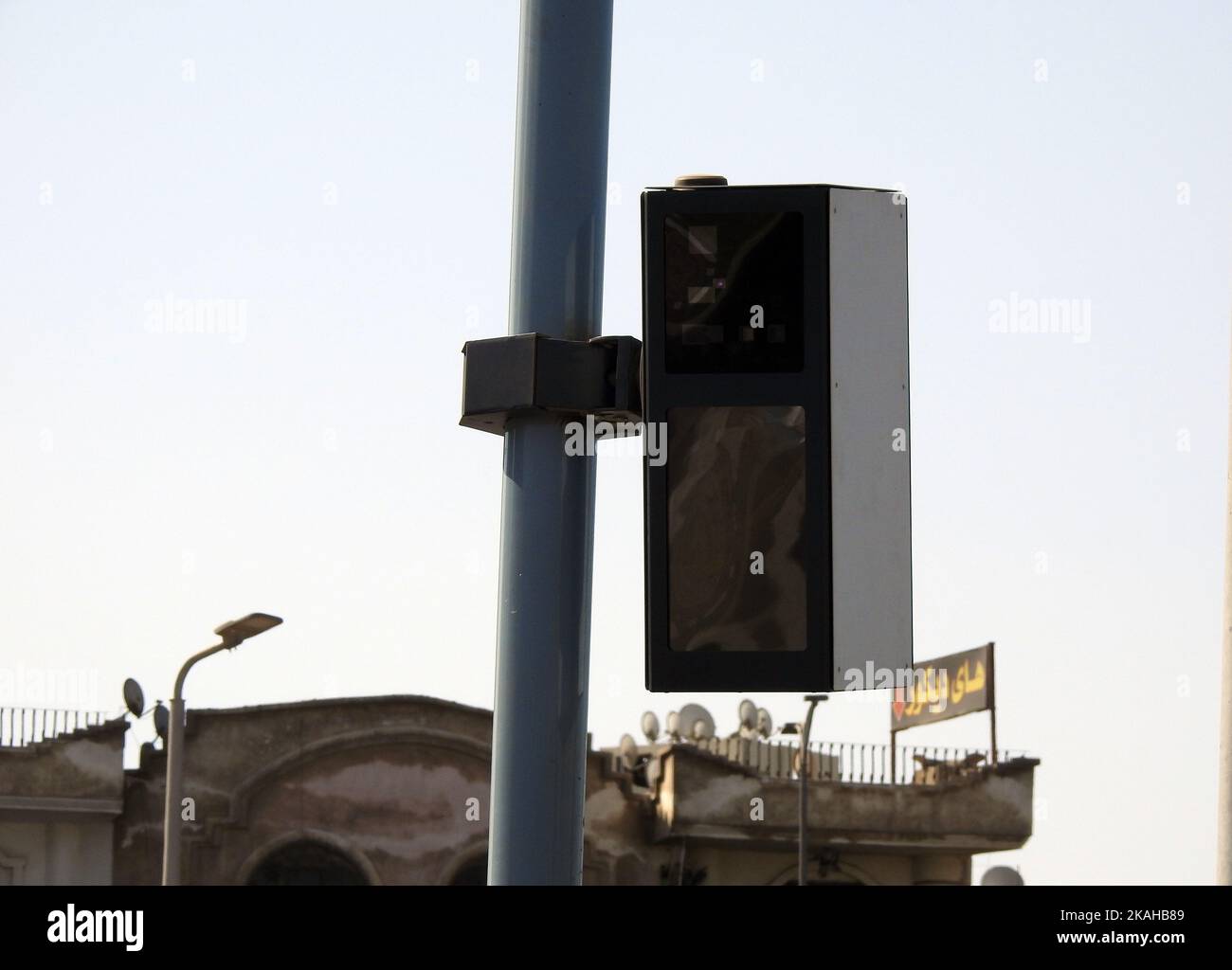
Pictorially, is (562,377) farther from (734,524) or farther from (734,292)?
(734,524)

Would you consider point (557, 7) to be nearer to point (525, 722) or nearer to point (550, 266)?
point (550, 266)

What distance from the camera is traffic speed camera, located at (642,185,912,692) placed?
395 centimetres

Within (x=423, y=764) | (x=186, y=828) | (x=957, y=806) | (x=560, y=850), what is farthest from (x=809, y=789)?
(x=560, y=850)

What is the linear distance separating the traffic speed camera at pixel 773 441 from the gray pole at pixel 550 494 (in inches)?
10.7

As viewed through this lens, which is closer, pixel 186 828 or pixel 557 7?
pixel 557 7

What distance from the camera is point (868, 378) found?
13.4 ft

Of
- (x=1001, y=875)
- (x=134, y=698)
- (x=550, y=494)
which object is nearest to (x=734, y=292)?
(x=550, y=494)

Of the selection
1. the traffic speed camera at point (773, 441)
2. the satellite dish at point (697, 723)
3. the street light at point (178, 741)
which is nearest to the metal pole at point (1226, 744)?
the traffic speed camera at point (773, 441)

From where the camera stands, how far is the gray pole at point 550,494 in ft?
13.5

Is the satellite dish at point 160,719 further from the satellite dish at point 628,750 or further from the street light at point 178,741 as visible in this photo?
the street light at point 178,741

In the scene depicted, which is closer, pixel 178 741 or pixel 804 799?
pixel 178 741

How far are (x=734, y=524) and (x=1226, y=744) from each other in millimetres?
7553

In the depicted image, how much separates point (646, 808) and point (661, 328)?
36.8m

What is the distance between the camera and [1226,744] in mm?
10633
